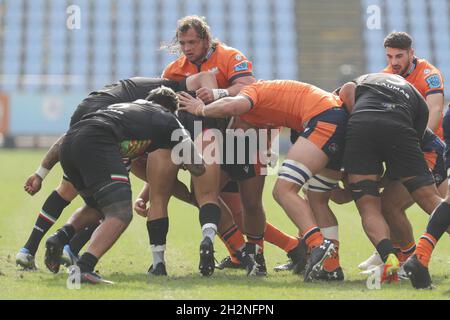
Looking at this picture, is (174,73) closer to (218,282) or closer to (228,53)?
(228,53)

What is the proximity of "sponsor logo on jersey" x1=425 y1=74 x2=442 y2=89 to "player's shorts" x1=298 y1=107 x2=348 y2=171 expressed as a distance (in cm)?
163

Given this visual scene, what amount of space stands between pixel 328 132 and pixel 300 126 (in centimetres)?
40

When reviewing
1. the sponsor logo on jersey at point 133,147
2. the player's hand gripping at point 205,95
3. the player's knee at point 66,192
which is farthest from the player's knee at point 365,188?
the player's knee at point 66,192

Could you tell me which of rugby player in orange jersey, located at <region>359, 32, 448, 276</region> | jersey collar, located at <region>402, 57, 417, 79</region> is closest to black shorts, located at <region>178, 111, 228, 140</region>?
rugby player in orange jersey, located at <region>359, 32, 448, 276</region>

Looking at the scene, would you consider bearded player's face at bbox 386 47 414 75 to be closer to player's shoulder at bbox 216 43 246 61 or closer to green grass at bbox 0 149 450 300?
player's shoulder at bbox 216 43 246 61

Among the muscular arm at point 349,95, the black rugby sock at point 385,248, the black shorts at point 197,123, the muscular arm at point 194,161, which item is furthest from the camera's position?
the black shorts at point 197,123

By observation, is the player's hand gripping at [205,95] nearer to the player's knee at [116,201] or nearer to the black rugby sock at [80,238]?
the player's knee at [116,201]

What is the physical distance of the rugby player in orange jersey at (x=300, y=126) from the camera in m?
6.70

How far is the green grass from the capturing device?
5828 millimetres

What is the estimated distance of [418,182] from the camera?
22.0 ft

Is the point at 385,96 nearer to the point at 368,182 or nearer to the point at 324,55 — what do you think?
the point at 368,182

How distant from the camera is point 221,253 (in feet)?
29.9

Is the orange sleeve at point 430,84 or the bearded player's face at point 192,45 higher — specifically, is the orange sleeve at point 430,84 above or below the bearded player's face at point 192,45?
below
